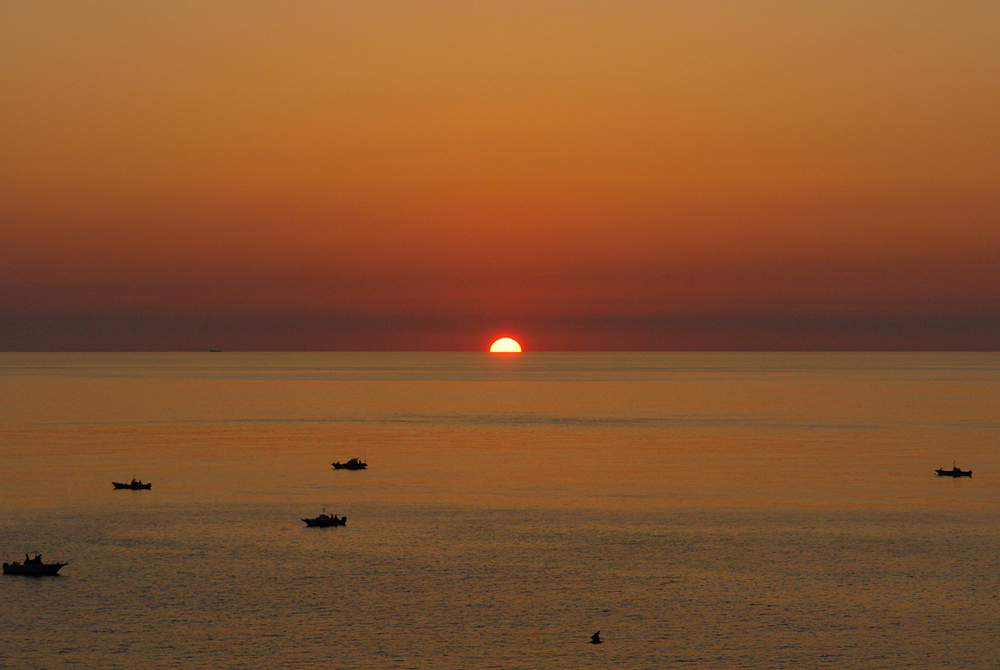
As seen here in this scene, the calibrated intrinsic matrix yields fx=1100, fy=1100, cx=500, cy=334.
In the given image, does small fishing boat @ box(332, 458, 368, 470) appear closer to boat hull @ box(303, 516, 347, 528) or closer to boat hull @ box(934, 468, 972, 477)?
boat hull @ box(303, 516, 347, 528)

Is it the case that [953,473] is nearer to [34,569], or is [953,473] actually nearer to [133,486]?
[133,486]

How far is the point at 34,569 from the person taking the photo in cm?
6562

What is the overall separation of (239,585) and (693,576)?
89.2 ft

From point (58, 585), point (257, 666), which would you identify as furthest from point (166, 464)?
point (257, 666)

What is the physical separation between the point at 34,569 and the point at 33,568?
0.08m

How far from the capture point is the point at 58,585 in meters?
64.1

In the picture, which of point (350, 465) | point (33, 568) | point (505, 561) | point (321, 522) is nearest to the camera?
point (33, 568)

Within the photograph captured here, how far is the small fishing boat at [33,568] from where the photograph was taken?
215 ft

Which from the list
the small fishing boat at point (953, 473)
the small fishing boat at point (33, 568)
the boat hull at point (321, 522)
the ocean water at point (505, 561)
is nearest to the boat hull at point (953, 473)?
the small fishing boat at point (953, 473)

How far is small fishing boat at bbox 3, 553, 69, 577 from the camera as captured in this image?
65625 mm

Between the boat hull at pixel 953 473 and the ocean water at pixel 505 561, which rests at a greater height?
the boat hull at pixel 953 473

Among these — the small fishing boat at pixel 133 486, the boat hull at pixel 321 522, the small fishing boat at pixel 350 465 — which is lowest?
the boat hull at pixel 321 522

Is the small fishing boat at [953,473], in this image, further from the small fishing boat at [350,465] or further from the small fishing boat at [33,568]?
the small fishing boat at [33,568]

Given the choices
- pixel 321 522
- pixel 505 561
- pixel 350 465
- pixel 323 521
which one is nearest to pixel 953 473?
pixel 505 561
